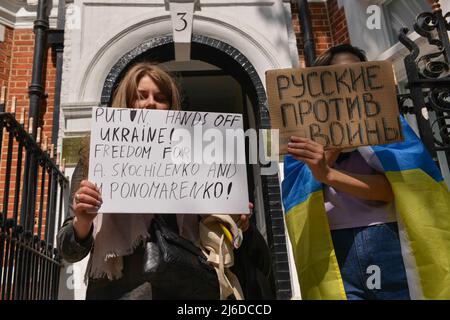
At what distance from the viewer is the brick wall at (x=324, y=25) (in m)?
5.23

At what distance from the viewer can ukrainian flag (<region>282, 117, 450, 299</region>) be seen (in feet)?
5.27

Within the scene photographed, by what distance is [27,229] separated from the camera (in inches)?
118

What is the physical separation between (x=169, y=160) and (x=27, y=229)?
1.77 metres

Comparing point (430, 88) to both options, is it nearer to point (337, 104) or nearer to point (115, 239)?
point (337, 104)

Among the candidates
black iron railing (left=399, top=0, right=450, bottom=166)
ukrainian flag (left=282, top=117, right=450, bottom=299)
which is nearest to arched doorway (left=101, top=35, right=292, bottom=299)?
black iron railing (left=399, top=0, right=450, bottom=166)

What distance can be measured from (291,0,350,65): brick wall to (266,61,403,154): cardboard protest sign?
344 centimetres

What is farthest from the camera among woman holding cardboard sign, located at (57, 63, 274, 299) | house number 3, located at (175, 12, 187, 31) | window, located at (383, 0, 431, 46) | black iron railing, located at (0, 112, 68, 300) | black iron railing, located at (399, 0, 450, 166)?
house number 3, located at (175, 12, 187, 31)

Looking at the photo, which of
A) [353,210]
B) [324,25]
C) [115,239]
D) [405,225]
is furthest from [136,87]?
[324,25]

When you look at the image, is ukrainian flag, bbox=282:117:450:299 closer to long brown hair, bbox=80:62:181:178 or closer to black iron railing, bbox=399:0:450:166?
long brown hair, bbox=80:62:181:178

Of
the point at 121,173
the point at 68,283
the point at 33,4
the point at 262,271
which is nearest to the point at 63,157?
the point at 68,283
